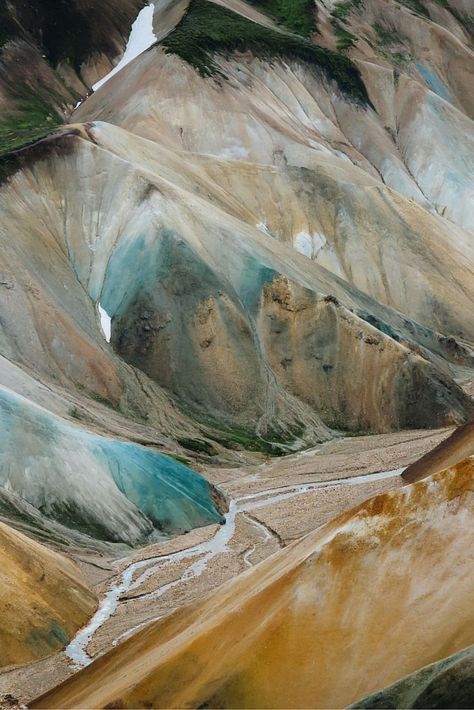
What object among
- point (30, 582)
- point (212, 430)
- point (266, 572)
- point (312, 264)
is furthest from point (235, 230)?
point (266, 572)

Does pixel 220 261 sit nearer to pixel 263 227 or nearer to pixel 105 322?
pixel 105 322

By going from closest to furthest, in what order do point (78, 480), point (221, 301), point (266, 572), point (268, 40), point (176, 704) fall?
point (176, 704) → point (266, 572) → point (78, 480) → point (221, 301) → point (268, 40)

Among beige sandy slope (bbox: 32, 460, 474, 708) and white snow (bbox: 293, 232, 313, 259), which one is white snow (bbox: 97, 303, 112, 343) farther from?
beige sandy slope (bbox: 32, 460, 474, 708)

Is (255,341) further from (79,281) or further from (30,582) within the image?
(30,582)

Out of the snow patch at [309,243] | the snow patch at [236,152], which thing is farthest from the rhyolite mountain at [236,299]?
the snow patch at [236,152]

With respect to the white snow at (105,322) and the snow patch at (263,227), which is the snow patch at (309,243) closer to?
the snow patch at (263,227)

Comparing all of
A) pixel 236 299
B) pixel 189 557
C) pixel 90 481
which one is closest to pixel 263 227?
pixel 236 299
